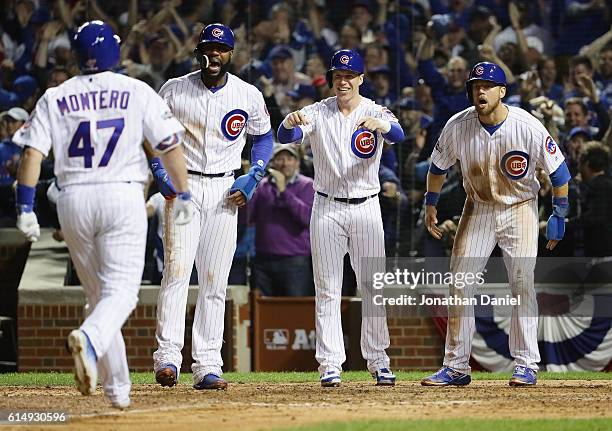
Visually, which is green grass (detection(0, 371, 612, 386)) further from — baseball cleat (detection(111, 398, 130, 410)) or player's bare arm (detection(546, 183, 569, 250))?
baseball cleat (detection(111, 398, 130, 410))

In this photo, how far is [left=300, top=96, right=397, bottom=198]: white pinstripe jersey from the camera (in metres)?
8.34

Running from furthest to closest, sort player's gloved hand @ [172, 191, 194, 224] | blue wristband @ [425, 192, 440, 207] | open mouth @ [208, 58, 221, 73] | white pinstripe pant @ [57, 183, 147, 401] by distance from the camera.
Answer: blue wristband @ [425, 192, 440, 207], open mouth @ [208, 58, 221, 73], player's gloved hand @ [172, 191, 194, 224], white pinstripe pant @ [57, 183, 147, 401]

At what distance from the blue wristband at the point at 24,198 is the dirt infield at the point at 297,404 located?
45.0 inches

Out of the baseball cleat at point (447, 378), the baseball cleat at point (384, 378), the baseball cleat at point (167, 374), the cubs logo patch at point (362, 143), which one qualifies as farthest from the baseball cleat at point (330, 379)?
the cubs logo patch at point (362, 143)

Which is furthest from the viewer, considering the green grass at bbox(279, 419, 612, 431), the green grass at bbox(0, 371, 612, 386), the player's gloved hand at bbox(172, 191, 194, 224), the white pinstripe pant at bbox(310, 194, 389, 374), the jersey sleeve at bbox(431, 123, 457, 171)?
the green grass at bbox(0, 371, 612, 386)

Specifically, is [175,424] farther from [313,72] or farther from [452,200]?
[313,72]

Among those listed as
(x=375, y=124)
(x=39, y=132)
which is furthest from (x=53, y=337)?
(x=39, y=132)

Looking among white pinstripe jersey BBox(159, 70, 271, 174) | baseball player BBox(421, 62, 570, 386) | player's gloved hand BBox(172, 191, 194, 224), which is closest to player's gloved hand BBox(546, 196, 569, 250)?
baseball player BBox(421, 62, 570, 386)

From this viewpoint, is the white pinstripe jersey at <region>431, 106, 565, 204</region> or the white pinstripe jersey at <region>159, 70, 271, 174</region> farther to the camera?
the white pinstripe jersey at <region>431, 106, 565, 204</region>

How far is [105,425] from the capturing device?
6.01m

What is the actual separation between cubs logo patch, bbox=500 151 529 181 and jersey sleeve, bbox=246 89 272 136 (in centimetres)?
168

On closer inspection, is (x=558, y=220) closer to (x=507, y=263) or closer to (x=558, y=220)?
(x=558, y=220)

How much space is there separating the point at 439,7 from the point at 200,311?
688cm

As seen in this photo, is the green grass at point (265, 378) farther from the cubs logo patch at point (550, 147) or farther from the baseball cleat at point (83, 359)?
the baseball cleat at point (83, 359)
